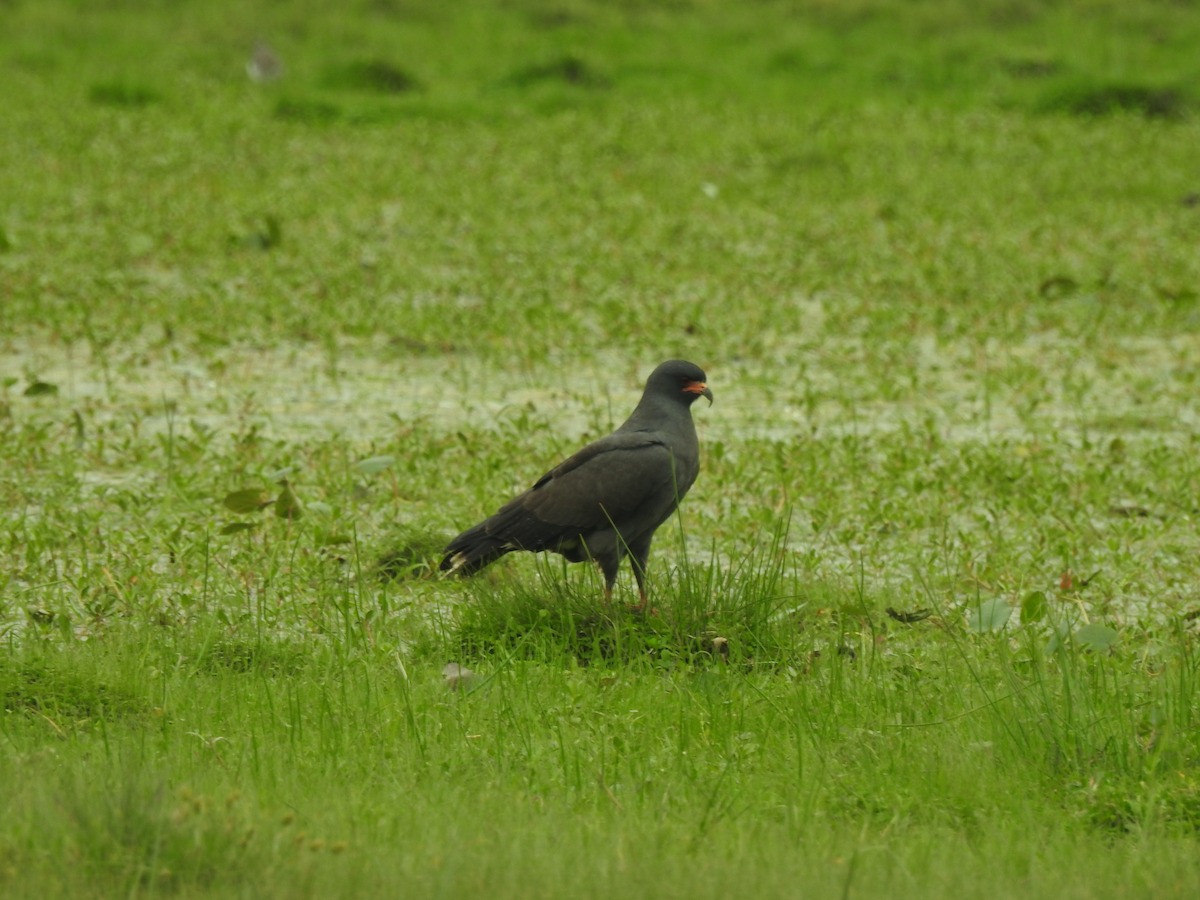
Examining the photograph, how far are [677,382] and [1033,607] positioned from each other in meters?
1.43

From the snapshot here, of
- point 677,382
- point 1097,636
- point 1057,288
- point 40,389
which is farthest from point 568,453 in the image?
point 1057,288

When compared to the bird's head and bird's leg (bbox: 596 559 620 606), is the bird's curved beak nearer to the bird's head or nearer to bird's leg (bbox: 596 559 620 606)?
the bird's head

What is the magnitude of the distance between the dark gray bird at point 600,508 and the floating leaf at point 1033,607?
116cm

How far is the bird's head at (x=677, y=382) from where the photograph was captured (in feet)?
16.3

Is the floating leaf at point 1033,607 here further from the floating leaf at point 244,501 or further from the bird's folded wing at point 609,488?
the floating leaf at point 244,501

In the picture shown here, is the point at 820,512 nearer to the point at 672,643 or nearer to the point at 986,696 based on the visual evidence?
the point at 672,643

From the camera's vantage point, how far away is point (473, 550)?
473 cm

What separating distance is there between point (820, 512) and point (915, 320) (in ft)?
12.1

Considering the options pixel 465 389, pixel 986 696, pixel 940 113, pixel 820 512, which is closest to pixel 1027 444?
pixel 820 512

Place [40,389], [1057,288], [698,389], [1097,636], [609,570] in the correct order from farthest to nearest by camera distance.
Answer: [1057,288] < [40,389] < [698,389] < [609,570] < [1097,636]

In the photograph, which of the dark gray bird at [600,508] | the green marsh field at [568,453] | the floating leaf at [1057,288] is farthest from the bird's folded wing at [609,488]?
the floating leaf at [1057,288]

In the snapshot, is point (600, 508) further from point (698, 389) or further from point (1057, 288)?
point (1057, 288)

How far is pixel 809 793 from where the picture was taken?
134 inches

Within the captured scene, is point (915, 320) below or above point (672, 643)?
above
